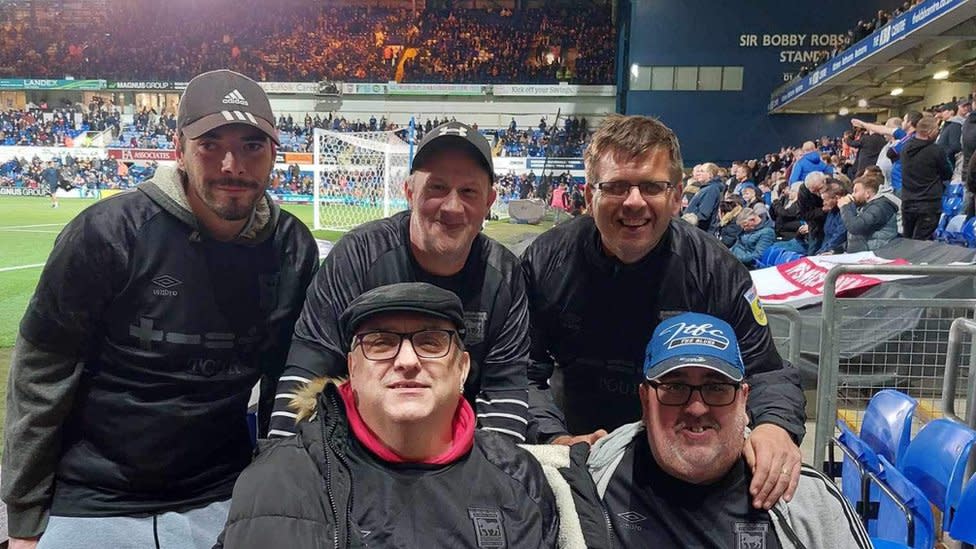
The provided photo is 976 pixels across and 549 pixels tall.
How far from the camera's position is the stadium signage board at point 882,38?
10.5 m

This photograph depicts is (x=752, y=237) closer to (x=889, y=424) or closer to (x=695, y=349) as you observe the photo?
(x=889, y=424)

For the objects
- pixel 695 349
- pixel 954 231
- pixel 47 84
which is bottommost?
pixel 695 349

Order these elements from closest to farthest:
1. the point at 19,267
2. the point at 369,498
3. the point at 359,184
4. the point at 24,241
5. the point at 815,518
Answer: the point at 369,498 → the point at 815,518 → the point at 19,267 → the point at 24,241 → the point at 359,184

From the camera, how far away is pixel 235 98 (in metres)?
2.15

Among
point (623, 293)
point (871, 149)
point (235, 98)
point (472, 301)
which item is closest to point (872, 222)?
point (871, 149)

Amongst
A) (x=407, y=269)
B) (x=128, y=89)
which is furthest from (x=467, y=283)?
(x=128, y=89)

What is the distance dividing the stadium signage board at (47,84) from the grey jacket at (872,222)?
35.5 metres

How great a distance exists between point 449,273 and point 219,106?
0.84 m

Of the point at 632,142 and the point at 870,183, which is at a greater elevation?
the point at 870,183

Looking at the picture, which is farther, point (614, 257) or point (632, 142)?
point (614, 257)

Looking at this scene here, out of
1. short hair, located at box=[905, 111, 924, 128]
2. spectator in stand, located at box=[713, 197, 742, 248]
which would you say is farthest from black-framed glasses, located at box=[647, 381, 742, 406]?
spectator in stand, located at box=[713, 197, 742, 248]

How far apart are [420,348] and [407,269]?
52 centimetres

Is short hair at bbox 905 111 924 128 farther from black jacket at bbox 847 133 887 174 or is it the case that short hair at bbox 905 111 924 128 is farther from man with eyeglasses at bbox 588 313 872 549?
man with eyeglasses at bbox 588 313 872 549

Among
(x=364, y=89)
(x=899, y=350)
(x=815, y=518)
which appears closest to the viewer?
(x=815, y=518)
